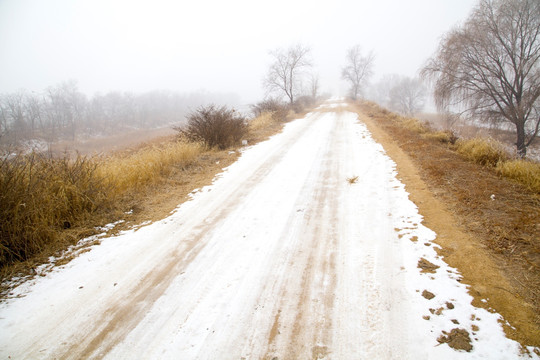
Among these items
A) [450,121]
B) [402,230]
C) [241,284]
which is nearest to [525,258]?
[402,230]

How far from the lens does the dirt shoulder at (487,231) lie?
6.61 feet

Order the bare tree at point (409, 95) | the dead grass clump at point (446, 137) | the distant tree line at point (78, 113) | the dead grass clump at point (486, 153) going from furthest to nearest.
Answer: the bare tree at point (409, 95)
the distant tree line at point (78, 113)
the dead grass clump at point (446, 137)
the dead grass clump at point (486, 153)

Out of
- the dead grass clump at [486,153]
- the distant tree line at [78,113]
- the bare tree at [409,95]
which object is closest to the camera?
the dead grass clump at [486,153]

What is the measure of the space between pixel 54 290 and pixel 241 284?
1.97 m

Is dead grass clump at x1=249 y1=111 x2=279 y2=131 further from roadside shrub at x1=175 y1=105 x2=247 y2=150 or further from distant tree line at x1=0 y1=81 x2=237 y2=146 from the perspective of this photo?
distant tree line at x1=0 y1=81 x2=237 y2=146

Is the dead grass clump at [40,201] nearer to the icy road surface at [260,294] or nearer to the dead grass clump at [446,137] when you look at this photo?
the icy road surface at [260,294]

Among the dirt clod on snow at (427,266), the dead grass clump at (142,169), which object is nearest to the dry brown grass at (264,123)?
the dead grass clump at (142,169)

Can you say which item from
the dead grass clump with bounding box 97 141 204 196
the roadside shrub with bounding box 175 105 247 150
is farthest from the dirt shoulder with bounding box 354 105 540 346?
the roadside shrub with bounding box 175 105 247 150

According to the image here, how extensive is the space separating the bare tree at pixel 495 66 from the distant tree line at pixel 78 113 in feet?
134

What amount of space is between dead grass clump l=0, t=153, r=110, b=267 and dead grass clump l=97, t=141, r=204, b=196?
42 centimetres

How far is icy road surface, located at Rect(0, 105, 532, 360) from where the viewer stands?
6.19 feet

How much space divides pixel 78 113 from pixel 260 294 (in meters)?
59.0

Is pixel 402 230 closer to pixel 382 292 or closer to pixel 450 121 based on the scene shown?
pixel 382 292

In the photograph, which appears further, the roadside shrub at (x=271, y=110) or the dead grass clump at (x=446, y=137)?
the roadside shrub at (x=271, y=110)
